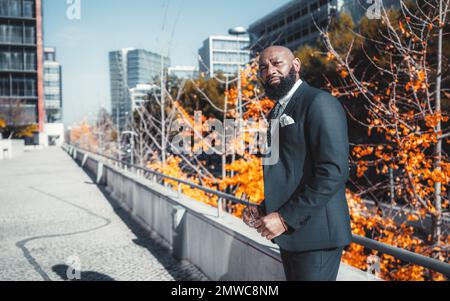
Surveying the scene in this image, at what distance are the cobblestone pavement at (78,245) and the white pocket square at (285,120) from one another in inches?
153

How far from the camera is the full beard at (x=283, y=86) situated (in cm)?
198

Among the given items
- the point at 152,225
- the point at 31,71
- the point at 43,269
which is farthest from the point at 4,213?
the point at 31,71

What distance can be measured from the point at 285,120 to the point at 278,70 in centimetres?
24

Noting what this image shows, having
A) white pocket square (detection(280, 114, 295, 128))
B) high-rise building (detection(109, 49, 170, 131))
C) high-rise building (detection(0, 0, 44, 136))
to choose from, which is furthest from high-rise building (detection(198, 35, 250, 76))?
high-rise building (detection(0, 0, 44, 136))

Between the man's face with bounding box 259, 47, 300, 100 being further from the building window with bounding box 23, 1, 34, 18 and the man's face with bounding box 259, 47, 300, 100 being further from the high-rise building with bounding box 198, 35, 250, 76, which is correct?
the building window with bounding box 23, 1, 34, 18

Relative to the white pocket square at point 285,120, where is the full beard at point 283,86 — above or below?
above

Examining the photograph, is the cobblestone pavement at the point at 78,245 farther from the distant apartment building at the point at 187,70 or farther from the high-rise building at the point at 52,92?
the high-rise building at the point at 52,92

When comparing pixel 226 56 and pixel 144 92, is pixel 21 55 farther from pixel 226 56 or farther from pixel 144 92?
pixel 144 92

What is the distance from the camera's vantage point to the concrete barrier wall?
3.80 m

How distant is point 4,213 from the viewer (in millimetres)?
10812

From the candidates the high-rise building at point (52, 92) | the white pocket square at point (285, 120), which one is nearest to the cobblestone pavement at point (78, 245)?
the white pocket square at point (285, 120)

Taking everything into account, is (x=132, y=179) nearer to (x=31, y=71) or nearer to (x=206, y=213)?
(x=206, y=213)

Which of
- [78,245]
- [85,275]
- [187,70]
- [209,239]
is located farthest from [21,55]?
[209,239]

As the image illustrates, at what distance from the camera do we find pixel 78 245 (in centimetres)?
724
